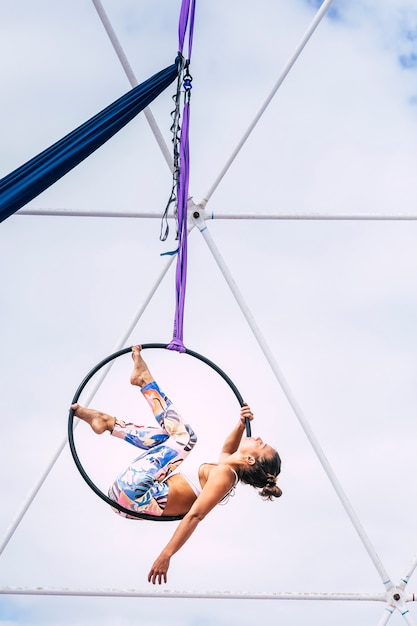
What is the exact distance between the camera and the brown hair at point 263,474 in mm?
8289

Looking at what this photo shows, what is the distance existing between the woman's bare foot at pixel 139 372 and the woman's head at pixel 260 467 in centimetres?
83

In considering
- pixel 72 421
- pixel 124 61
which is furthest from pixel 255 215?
pixel 72 421

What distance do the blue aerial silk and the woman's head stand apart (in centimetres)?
229

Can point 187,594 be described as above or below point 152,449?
below

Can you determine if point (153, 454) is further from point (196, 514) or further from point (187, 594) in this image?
point (187, 594)

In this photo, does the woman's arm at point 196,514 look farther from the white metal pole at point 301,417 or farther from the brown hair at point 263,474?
the white metal pole at point 301,417

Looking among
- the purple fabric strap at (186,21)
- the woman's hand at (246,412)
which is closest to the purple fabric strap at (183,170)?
the purple fabric strap at (186,21)

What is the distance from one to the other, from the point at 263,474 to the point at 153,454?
29.6 inches

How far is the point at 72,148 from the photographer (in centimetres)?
870

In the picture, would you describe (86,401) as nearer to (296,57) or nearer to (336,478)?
(336,478)

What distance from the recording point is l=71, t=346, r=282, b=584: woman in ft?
26.5

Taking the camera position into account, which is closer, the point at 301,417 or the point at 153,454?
the point at 153,454

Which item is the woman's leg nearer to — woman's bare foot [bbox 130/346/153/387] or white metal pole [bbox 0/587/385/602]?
woman's bare foot [bbox 130/346/153/387]

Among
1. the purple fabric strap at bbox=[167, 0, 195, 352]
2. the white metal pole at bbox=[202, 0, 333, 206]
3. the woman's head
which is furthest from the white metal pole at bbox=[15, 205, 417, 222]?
the woman's head
